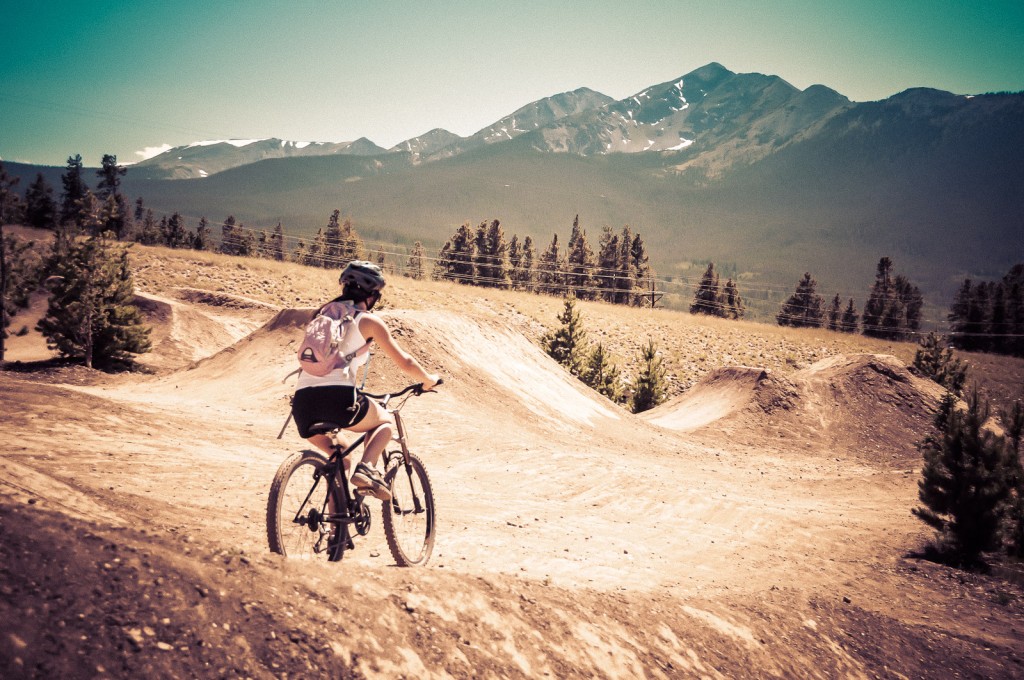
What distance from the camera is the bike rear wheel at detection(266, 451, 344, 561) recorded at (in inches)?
181

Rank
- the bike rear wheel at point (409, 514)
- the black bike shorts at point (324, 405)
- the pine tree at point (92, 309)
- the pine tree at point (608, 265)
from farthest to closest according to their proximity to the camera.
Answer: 1. the pine tree at point (608, 265)
2. the pine tree at point (92, 309)
3. the bike rear wheel at point (409, 514)
4. the black bike shorts at point (324, 405)

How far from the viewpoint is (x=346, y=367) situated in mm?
4609

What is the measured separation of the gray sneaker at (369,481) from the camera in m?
4.94

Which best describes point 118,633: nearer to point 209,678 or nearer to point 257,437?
point 209,678

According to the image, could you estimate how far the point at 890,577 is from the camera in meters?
10.6

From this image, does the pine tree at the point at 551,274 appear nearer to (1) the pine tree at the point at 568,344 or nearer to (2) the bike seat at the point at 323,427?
(1) the pine tree at the point at 568,344

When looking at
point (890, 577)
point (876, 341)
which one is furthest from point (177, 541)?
point (876, 341)

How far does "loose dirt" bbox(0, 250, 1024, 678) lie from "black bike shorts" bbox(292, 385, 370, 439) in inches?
42.7

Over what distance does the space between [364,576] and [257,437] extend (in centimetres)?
986

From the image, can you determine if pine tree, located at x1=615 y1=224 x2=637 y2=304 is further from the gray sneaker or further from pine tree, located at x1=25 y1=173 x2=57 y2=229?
pine tree, located at x1=25 y1=173 x2=57 y2=229

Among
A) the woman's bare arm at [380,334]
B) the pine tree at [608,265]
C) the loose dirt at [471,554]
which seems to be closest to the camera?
the loose dirt at [471,554]

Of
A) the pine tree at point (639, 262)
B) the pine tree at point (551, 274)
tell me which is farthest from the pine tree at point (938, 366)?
the pine tree at point (639, 262)

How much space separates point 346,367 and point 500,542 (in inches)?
185

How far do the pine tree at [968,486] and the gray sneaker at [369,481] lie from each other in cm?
1268
